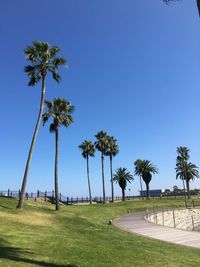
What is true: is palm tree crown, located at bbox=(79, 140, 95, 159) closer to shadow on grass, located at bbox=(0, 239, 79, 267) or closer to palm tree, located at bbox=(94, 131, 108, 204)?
palm tree, located at bbox=(94, 131, 108, 204)

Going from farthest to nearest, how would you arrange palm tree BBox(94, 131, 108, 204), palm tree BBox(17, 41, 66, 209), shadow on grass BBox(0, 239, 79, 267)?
palm tree BBox(94, 131, 108, 204) < palm tree BBox(17, 41, 66, 209) < shadow on grass BBox(0, 239, 79, 267)

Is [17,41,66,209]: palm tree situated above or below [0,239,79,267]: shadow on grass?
above

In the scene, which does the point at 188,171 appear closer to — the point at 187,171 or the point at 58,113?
the point at 187,171

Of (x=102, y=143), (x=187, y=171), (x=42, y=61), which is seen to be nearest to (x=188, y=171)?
(x=187, y=171)

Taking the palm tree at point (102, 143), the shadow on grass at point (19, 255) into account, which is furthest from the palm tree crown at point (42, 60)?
the palm tree at point (102, 143)

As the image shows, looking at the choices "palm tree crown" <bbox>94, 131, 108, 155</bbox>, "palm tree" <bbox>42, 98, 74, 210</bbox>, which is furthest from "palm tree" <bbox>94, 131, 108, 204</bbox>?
"palm tree" <bbox>42, 98, 74, 210</bbox>

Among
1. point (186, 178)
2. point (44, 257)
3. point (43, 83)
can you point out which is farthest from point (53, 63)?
point (186, 178)

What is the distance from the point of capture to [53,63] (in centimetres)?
3394

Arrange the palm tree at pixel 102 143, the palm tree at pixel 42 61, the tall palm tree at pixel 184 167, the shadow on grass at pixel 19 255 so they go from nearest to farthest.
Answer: the shadow on grass at pixel 19 255 → the palm tree at pixel 42 61 → the palm tree at pixel 102 143 → the tall palm tree at pixel 184 167

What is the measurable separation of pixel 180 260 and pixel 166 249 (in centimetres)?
278

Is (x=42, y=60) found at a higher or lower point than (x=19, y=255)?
higher

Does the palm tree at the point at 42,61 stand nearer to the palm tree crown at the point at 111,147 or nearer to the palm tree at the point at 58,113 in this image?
the palm tree at the point at 58,113

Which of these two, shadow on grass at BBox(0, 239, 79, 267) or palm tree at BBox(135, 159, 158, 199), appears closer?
shadow on grass at BBox(0, 239, 79, 267)

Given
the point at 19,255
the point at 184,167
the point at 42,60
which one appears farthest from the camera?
the point at 184,167
